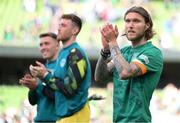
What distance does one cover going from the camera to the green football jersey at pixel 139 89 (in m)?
4.55

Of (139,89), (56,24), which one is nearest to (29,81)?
(139,89)

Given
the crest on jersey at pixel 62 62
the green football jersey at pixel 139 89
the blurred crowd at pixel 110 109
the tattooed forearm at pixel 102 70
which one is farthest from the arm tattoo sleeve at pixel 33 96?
the blurred crowd at pixel 110 109

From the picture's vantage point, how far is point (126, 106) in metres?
4.59

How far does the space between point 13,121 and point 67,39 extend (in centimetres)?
713

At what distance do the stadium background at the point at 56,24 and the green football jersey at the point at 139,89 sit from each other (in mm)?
10195

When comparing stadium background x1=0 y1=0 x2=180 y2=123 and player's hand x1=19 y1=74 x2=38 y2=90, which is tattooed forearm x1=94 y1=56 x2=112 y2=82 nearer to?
player's hand x1=19 y1=74 x2=38 y2=90

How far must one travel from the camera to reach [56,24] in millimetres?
14898

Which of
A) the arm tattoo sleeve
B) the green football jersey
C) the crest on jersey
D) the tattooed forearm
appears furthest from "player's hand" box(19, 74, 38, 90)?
the green football jersey

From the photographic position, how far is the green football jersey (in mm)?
4547

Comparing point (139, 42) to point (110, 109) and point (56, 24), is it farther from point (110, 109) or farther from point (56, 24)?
point (56, 24)

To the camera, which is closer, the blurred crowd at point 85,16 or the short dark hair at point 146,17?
the short dark hair at point 146,17

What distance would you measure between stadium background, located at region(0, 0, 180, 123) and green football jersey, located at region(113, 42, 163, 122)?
10195 millimetres

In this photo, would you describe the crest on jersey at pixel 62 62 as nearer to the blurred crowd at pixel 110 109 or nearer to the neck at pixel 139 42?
the neck at pixel 139 42

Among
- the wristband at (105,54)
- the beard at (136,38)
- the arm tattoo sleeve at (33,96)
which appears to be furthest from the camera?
the arm tattoo sleeve at (33,96)
